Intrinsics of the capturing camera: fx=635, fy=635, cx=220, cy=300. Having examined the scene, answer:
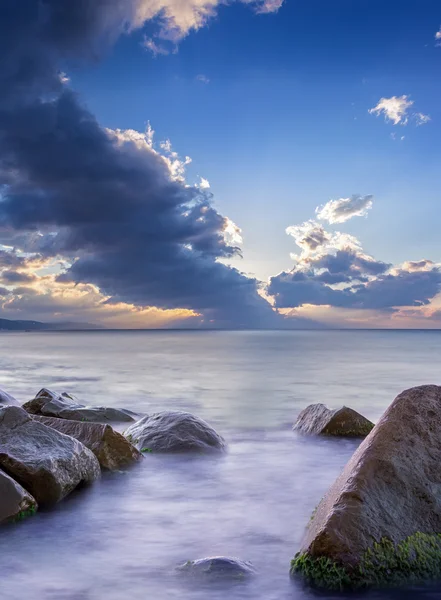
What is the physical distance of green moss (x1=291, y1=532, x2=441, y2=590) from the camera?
5859 millimetres

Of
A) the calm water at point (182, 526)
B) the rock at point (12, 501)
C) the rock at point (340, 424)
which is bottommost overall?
the calm water at point (182, 526)

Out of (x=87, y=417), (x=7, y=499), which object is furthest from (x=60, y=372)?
(x=7, y=499)

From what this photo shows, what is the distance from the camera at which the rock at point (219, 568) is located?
20.5 ft

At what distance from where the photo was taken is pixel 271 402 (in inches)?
930

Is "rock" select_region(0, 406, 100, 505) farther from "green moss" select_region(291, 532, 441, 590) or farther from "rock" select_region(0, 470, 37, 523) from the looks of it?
"green moss" select_region(291, 532, 441, 590)

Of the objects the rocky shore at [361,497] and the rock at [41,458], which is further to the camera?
the rock at [41,458]

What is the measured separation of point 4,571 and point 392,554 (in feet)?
12.8

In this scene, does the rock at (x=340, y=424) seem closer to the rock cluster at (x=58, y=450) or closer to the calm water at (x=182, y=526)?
the calm water at (x=182, y=526)

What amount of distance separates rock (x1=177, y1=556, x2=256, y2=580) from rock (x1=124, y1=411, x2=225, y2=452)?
226 inches

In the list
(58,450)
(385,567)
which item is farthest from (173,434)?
(385,567)

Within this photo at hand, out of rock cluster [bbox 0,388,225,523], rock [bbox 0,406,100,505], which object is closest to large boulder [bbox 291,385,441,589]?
rock cluster [bbox 0,388,225,523]

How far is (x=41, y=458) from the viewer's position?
8.53 meters

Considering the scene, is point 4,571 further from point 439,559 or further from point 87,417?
point 87,417

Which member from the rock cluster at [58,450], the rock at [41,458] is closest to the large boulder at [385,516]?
the rock cluster at [58,450]
